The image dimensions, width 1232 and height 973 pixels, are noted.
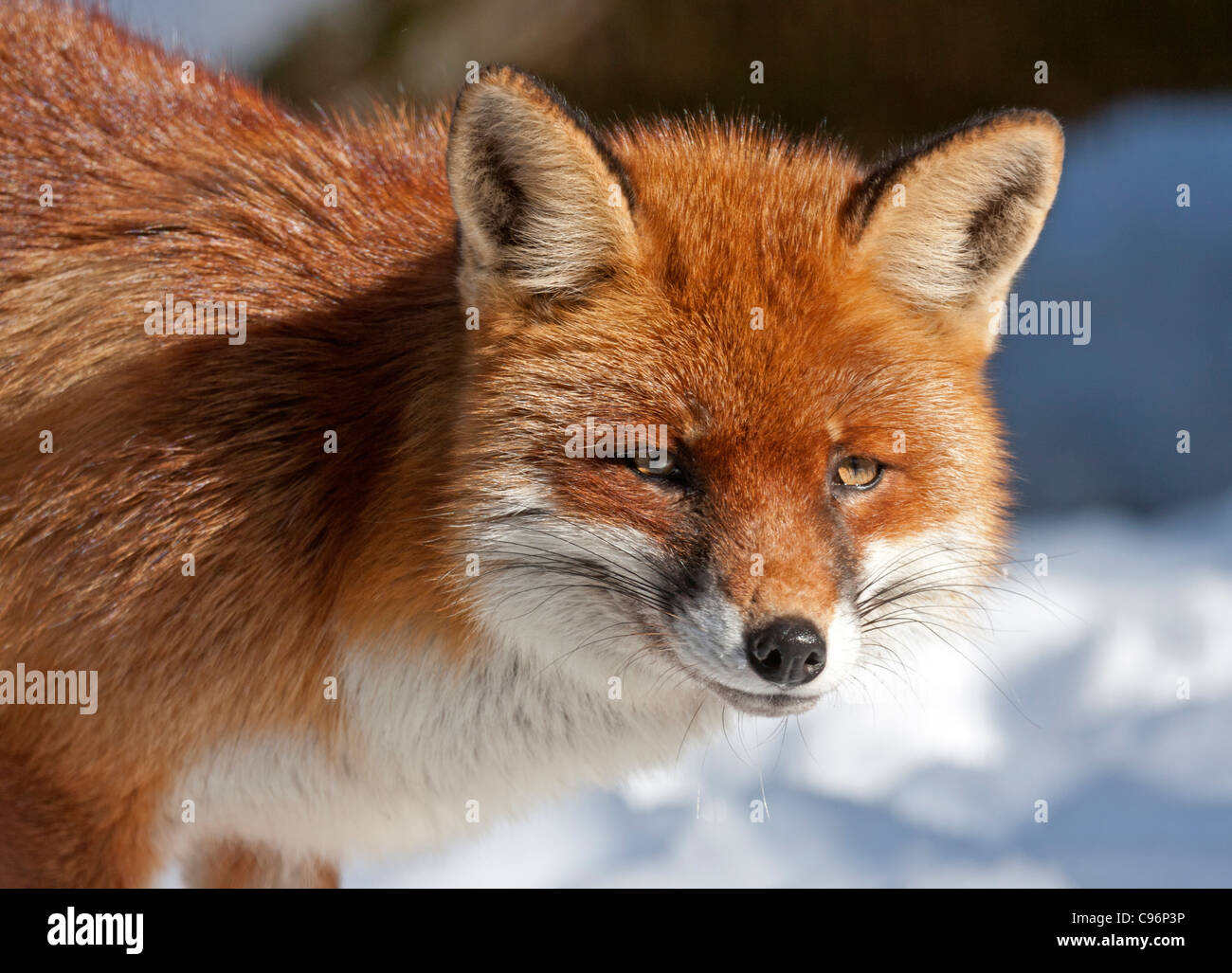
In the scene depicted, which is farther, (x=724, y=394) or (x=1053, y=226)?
(x=1053, y=226)

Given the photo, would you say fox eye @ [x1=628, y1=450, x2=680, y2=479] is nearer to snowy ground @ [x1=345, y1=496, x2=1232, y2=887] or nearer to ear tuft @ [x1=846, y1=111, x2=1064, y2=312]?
ear tuft @ [x1=846, y1=111, x2=1064, y2=312]

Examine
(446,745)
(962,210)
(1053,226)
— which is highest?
(1053,226)

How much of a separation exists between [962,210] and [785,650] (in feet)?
3.42

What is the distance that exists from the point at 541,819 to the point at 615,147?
3048 mm

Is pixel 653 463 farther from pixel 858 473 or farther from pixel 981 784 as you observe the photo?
pixel 981 784

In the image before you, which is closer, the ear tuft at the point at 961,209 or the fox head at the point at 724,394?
the fox head at the point at 724,394

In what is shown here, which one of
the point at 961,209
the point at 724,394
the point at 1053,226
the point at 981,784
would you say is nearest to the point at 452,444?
the point at 724,394

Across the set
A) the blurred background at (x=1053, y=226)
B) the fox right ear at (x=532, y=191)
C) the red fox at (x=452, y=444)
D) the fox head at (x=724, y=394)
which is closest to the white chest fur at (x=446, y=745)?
the red fox at (x=452, y=444)

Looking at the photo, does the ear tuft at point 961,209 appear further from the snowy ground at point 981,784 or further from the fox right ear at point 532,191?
the snowy ground at point 981,784

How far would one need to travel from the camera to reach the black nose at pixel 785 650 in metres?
2.20

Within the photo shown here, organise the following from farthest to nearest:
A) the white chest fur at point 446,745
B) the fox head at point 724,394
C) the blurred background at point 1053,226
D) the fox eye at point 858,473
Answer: the blurred background at point 1053,226, the white chest fur at point 446,745, the fox eye at point 858,473, the fox head at point 724,394

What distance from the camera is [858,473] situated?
8.13 ft

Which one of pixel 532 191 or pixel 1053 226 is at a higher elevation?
pixel 1053 226

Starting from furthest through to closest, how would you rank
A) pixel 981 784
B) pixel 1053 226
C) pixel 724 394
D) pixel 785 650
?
pixel 1053 226
pixel 981 784
pixel 724 394
pixel 785 650
